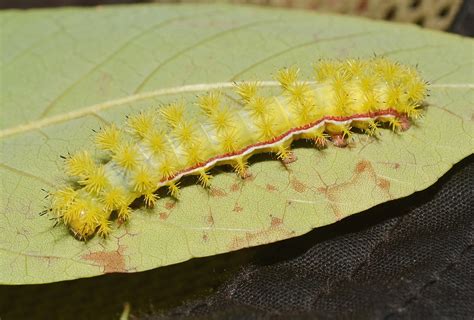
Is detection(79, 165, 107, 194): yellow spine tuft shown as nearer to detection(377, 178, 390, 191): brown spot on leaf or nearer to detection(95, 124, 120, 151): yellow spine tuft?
detection(95, 124, 120, 151): yellow spine tuft

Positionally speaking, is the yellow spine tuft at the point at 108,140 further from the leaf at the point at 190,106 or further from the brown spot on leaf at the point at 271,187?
the brown spot on leaf at the point at 271,187

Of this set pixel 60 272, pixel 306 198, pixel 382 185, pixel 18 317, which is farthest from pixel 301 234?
pixel 18 317

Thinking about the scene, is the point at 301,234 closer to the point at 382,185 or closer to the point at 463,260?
the point at 382,185

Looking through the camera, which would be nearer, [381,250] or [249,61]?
[381,250]

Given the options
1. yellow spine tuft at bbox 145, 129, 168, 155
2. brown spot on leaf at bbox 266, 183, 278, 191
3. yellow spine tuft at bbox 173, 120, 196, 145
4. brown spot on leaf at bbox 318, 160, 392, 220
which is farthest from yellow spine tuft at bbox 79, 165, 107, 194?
brown spot on leaf at bbox 318, 160, 392, 220

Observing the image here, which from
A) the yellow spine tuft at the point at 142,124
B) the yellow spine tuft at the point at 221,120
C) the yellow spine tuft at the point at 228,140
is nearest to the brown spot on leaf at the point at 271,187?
the yellow spine tuft at the point at 228,140

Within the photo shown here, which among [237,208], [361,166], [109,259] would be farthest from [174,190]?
[361,166]
